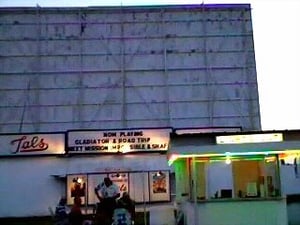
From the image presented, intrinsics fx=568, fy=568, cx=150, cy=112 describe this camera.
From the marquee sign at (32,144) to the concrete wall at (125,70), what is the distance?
25.8 feet

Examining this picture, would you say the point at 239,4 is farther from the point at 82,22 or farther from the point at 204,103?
Result: the point at 82,22

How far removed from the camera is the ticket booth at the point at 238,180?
15.1 m

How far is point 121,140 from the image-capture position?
28.4m

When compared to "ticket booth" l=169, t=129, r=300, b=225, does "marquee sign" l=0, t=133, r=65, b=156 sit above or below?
above

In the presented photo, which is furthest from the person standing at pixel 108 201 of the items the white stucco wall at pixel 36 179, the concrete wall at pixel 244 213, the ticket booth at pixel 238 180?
the white stucco wall at pixel 36 179

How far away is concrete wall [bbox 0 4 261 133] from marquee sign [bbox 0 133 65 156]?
7.86 metres

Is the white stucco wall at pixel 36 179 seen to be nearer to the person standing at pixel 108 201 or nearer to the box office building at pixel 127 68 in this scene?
the box office building at pixel 127 68

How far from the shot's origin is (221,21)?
3800cm

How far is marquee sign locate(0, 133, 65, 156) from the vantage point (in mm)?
27781

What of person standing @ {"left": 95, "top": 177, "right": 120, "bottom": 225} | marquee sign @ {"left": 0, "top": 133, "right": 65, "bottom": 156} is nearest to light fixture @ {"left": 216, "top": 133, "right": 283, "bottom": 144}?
person standing @ {"left": 95, "top": 177, "right": 120, "bottom": 225}

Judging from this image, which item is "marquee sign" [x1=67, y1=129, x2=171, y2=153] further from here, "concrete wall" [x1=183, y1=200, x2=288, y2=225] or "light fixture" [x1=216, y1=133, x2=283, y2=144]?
"concrete wall" [x1=183, y1=200, x2=288, y2=225]

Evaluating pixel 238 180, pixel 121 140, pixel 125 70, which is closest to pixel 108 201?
pixel 238 180

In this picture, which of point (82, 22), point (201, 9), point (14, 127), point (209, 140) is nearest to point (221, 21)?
point (201, 9)

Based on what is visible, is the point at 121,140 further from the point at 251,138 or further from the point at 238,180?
the point at 238,180
